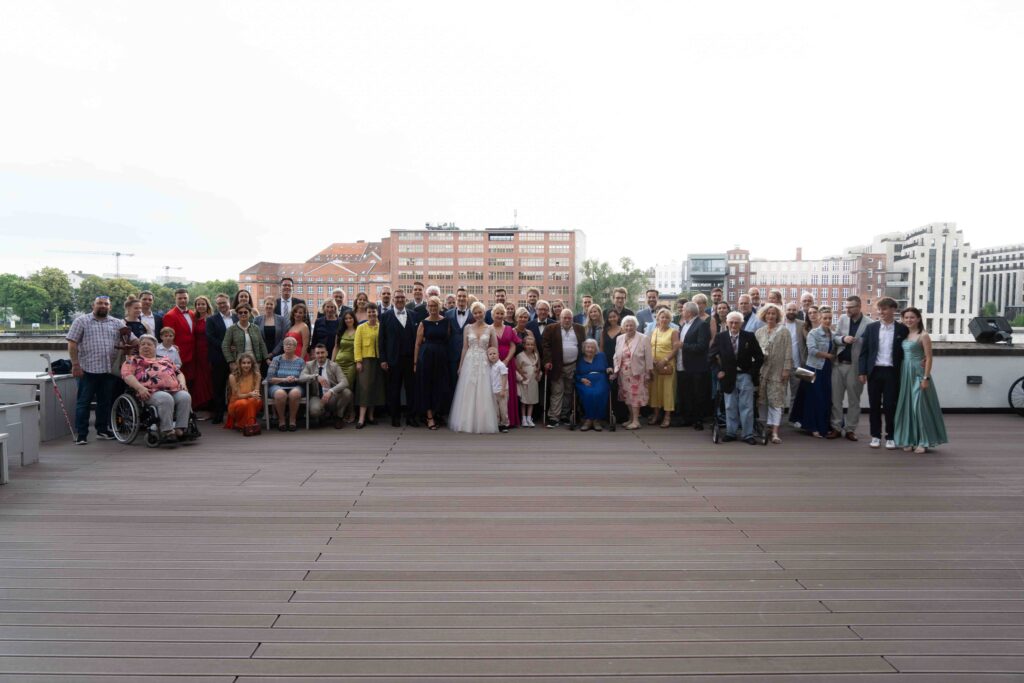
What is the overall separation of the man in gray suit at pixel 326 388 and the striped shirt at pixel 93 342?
2.00 meters

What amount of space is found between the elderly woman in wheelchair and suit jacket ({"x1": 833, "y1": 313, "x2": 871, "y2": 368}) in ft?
22.9

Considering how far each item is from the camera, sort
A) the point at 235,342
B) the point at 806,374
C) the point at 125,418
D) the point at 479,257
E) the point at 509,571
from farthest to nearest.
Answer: the point at 479,257, the point at 235,342, the point at 806,374, the point at 125,418, the point at 509,571

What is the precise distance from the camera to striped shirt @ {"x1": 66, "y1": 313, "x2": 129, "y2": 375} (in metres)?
7.11

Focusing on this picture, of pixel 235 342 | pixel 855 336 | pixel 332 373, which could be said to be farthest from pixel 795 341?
pixel 235 342

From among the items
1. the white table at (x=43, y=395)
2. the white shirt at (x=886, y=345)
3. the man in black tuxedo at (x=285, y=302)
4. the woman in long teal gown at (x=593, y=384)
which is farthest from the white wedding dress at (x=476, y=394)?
the white table at (x=43, y=395)

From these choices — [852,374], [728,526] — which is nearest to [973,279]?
[852,374]

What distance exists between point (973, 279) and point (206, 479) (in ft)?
243

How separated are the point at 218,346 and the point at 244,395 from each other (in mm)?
971

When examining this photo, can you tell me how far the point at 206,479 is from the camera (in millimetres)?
5438

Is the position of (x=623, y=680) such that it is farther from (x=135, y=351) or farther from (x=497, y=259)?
(x=497, y=259)

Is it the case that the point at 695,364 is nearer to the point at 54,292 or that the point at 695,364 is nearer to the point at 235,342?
the point at 235,342

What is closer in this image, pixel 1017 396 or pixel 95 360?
pixel 95 360

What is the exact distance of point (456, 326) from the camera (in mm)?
8336

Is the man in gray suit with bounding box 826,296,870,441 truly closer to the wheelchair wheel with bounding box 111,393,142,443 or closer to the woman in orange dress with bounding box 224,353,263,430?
the woman in orange dress with bounding box 224,353,263,430
